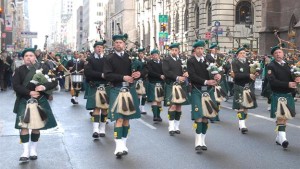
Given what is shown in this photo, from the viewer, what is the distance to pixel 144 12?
81500mm

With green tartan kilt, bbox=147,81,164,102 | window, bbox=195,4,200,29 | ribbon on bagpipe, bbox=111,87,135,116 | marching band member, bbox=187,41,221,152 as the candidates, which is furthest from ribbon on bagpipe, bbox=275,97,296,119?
window, bbox=195,4,200,29

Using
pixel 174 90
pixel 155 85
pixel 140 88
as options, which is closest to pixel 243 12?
pixel 140 88

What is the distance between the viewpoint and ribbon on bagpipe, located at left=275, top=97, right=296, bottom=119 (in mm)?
9750

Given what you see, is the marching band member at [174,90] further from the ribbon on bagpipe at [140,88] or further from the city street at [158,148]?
the ribbon on bagpipe at [140,88]

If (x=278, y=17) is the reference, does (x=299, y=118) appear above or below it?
below

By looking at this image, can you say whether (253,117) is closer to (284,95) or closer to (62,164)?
(284,95)

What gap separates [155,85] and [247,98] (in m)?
3.39

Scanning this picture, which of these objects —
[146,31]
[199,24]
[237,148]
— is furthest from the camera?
[146,31]

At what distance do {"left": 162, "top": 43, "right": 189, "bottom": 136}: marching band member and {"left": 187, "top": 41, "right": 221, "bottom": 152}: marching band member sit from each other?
5.48 ft

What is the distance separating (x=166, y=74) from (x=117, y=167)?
171 inches

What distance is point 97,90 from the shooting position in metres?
11.6

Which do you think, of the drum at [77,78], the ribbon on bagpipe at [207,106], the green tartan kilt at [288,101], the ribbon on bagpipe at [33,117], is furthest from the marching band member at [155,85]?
the ribbon on bagpipe at [33,117]

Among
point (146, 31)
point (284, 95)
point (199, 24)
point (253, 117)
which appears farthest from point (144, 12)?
point (284, 95)

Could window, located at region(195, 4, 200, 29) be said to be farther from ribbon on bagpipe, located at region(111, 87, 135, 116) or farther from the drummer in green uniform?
ribbon on bagpipe, located at region(111, 87, 135, 116)
